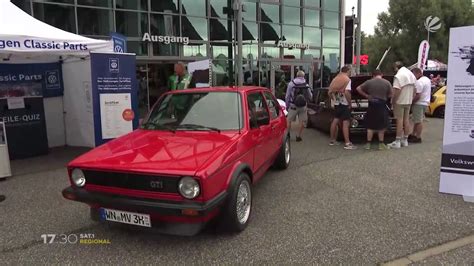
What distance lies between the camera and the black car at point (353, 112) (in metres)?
9.15

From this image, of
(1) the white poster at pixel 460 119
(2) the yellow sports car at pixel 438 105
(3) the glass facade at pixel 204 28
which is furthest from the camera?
(2) the yellow sports car at pixel 438 105

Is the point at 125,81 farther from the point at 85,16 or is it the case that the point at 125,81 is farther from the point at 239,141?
the point at 85,16

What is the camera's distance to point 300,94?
954cm

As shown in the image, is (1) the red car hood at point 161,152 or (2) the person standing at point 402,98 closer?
(1) the red car hood at point 161,152

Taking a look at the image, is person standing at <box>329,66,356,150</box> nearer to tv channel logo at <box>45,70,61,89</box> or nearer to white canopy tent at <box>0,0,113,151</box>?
white canopy tent at <box>0,0,113,151</box>

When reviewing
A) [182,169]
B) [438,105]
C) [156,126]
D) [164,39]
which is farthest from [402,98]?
[164,39]

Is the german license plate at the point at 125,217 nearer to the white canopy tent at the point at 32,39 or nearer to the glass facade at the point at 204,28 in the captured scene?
the white canopy tent at the point at 32,39

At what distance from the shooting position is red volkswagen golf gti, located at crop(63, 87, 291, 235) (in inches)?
135

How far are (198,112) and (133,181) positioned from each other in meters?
1.54

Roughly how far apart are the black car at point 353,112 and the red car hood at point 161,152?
5.57 meters

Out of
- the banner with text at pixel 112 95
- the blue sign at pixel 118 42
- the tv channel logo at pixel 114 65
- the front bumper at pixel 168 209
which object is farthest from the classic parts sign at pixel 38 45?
the front bumper at pixel 168 209

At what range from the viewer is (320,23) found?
67.3 ft

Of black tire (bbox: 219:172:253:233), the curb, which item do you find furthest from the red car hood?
the curb

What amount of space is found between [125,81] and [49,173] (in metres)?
2.26
